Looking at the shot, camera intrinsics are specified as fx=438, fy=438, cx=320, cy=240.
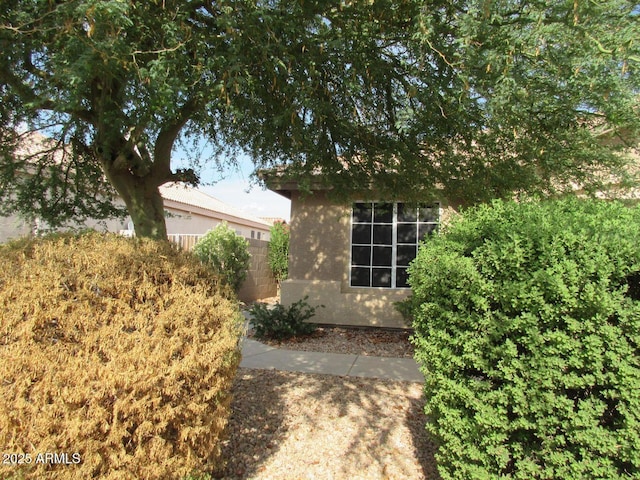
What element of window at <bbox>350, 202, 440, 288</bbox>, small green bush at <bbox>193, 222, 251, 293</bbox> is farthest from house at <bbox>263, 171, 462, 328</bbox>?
small green bush at <bbox>193, 222, 251, 293</bbox>

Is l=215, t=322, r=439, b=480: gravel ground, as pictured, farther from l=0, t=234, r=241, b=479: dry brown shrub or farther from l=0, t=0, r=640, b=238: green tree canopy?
l=0, t=0, r=640, b=238: green tree canopy

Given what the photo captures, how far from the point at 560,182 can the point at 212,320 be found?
542cm

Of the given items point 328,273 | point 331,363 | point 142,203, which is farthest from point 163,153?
point 328,273

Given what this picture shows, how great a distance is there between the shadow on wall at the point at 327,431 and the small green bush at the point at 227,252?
25.5 feet

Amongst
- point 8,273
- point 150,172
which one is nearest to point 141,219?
point 150,172

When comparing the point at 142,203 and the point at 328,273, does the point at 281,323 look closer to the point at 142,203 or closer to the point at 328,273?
the point at 328,273

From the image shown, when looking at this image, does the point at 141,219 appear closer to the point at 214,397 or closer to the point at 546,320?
the point at 214,397

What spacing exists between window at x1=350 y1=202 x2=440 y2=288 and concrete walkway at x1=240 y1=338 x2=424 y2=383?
2.74 m

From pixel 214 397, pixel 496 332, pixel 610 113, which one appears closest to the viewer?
pixel 496 332

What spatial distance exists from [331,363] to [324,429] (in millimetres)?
2453

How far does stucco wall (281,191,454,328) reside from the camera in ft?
31.0

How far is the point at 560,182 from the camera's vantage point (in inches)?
245

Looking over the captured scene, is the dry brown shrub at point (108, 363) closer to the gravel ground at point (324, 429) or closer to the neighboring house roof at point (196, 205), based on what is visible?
the gravel ground at point (324, 429)

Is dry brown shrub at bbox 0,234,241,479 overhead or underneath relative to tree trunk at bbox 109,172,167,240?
underneath
